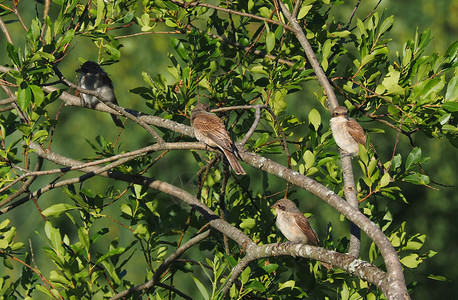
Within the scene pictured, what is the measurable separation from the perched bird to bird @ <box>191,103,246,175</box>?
453 millimetres

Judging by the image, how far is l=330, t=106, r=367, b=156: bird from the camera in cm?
462

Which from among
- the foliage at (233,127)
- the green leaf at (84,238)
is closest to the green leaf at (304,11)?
the foliage at (233,127)

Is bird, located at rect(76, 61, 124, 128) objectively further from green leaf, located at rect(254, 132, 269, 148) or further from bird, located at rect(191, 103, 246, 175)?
green leaf, located at rect(254, 132, 269, 148)

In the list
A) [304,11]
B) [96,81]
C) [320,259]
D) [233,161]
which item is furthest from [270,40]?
[96,81]

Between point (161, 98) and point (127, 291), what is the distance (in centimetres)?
134

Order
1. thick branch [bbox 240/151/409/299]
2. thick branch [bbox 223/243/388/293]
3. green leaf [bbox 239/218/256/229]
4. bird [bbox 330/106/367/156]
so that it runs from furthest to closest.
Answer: bird [bbox 330/106/367/156] < green leaf [bbox 239/218/256/229] < thick branch [bbox 223/243/388/293] < thick branch [bbox 240/151/409/299]

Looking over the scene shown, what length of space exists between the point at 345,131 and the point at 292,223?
816 mm

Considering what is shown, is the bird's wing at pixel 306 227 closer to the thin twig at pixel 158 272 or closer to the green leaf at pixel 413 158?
the thin twig at pixel 158 272

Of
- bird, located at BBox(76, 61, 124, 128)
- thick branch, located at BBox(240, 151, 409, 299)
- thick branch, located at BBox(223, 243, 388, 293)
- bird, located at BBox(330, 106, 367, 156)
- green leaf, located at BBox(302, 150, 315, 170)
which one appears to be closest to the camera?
thick branch, located at BBox(240, 151, 409, 299)

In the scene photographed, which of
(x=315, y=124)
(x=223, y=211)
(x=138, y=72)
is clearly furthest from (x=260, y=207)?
(x=138, y=72)

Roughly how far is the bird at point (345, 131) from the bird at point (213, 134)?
70 centimetres

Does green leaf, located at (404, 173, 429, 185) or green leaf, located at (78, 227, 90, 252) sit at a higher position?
green leaf, located at (404, 173, 429, 185)

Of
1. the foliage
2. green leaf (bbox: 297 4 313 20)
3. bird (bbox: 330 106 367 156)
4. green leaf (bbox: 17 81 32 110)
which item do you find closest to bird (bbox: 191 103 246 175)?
the foliage

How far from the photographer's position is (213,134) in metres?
4.79
